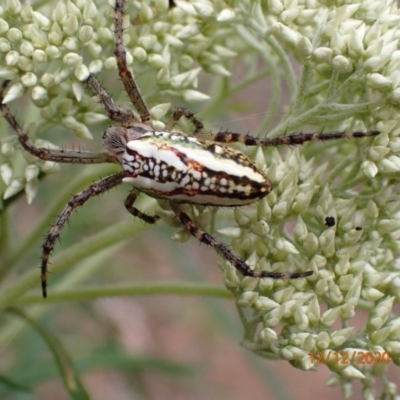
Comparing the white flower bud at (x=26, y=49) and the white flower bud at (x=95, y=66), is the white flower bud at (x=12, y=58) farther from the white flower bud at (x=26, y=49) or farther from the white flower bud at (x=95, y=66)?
the white flower bud at (x=95, y=66)

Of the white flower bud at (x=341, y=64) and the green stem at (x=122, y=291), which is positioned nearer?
the white flower bud at (x=341, y=64)

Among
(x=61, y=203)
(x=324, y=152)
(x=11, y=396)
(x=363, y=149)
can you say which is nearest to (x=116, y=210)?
(x=11, y=396)

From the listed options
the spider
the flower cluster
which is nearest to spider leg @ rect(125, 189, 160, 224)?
the spider

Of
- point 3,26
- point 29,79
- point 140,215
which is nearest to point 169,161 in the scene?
point 140,215

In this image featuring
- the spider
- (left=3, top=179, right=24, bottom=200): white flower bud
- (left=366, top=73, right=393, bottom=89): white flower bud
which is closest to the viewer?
(left=366, top=73, right=393, bottom=89): white flower bud

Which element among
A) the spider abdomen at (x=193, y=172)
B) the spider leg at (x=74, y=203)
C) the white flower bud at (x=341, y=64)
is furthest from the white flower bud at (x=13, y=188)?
the white flower bud at (x=341, y=64)

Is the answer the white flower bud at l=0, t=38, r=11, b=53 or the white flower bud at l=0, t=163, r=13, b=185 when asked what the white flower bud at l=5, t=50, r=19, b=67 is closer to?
the white flower bud at l=0, t=38, r=11, b=53

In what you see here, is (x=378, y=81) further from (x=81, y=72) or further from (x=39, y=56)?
(x=39, y=56)
